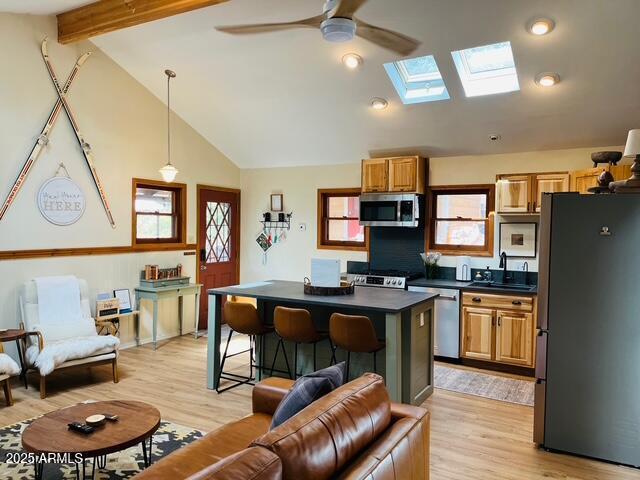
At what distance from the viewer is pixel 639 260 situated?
3105mm

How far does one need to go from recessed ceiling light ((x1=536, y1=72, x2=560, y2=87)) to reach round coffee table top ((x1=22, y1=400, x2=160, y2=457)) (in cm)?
410

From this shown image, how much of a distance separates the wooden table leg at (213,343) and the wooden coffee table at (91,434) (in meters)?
1.58

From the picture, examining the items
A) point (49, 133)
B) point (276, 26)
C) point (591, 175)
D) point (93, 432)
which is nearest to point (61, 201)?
point (49, 133)

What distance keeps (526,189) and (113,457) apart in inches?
181

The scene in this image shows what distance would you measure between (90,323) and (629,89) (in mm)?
5531

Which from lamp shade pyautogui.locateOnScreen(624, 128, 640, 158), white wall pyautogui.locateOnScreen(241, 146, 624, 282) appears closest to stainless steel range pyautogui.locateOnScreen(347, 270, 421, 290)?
white wall pyautogui.locateOnScreen(241, 146, 624, 282)

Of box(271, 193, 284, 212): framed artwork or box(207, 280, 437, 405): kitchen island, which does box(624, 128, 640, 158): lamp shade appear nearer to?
box(207, 280, 437, 405): kitchen island

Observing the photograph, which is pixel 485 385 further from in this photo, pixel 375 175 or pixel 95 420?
pixel 95 420

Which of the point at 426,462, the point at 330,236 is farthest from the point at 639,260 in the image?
the point at 330,236

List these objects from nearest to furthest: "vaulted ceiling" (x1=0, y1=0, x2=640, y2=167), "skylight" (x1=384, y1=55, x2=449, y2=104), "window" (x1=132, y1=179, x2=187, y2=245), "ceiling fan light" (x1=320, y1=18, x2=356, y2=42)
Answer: "ceiling fan light" (x1=320, y1=18, x2=356, y2=42) < "vaulted ceiling" (x1=0, y1=0, x2=640, y2=167) < "skylight" (x1=384, y1=55, x2=449, y2=104) < "window" (x1=132, y1=179, x2=187, y2=245)

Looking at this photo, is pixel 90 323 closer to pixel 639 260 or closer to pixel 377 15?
pixel 377 15

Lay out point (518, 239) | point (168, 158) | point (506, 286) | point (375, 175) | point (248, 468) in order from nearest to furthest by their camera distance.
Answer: point (248, 468) → point (506, 286) → point (518, 239) → point (375, 175) → point (168, 158)

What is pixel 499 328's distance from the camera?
5.19 m

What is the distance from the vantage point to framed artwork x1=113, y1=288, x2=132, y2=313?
569 centimetres
